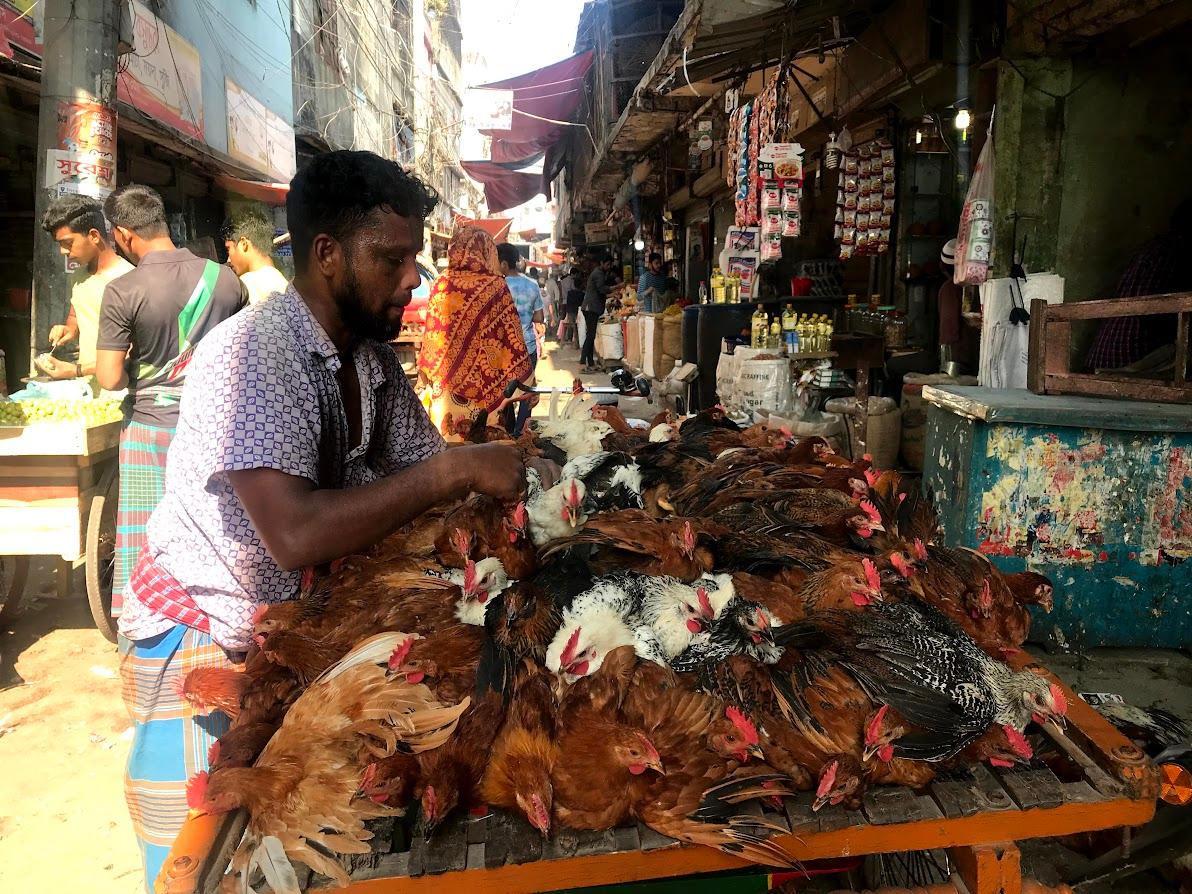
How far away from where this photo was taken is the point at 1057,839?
8.63 feet

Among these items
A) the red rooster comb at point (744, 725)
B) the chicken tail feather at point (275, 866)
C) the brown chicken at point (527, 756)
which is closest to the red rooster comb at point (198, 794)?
the chicken tail feather at point (275, 866)

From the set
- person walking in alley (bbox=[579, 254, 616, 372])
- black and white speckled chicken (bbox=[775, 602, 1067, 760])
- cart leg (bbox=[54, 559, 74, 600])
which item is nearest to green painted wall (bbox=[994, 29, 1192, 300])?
black and white speckled chicken (bbox=[775, 602, 1067, 760])

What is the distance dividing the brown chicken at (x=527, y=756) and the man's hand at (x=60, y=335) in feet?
15.6

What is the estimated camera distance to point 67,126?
4734 millimetres

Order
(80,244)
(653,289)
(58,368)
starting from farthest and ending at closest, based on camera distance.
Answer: (653,289) → (58,368) → (80,244)

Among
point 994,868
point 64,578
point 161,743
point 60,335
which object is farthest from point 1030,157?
point 64,578

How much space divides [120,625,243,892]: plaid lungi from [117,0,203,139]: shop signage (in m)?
7.46

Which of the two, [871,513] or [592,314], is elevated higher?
[592,314]

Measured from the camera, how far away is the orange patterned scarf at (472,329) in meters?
5.42

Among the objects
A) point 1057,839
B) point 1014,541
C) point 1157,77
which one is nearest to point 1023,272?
point 1157,77

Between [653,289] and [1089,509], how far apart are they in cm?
1117

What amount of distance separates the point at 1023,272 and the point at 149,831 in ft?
18.9

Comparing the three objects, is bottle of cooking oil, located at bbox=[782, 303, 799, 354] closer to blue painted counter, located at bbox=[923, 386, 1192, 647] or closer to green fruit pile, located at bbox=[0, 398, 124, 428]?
blue painted counter, located at bbox=[923, 386, 1192, 647]

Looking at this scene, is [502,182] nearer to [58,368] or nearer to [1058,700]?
[58,368]
